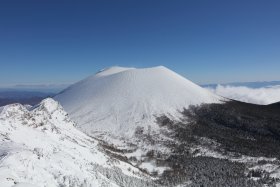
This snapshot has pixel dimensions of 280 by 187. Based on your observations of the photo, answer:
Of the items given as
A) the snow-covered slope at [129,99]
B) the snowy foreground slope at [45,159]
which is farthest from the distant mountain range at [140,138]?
A: the snow-covered slope at [129,99]

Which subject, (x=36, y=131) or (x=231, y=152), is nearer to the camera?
(x=36, y=131)

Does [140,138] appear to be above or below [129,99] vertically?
below

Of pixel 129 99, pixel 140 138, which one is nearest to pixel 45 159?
pixel 140 138

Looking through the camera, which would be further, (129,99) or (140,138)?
(129,99)

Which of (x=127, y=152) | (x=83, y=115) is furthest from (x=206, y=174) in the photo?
(x=83, y=115)

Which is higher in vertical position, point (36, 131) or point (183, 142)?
point (36, 131)

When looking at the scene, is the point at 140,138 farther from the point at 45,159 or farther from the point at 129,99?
the point at 45,159

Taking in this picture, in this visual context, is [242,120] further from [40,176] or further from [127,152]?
[40,176]
